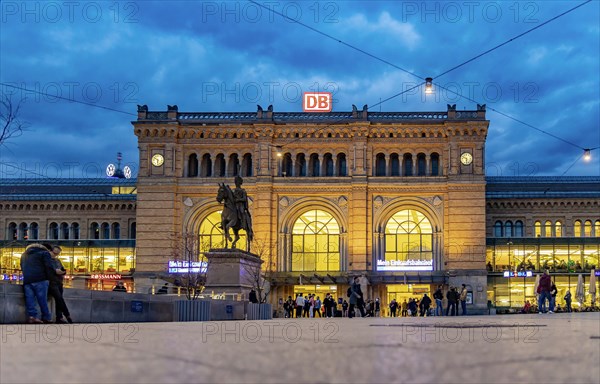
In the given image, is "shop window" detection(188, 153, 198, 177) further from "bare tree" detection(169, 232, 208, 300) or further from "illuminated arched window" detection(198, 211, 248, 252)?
"bare tree" detection(169, 232, 208, 300)

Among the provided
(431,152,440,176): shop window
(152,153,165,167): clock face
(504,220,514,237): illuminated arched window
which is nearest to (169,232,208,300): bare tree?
(152,153,165,167): clock face

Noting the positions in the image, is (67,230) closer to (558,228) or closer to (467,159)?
(467,159)

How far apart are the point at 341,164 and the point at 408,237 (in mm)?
7660

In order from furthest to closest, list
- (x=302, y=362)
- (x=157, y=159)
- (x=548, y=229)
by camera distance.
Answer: (x=548, y=229)
(x=157, y=159)
(x=302, y=362)

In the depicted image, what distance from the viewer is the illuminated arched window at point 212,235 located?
62.3 m

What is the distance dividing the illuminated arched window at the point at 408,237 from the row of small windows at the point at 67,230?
2326 cm

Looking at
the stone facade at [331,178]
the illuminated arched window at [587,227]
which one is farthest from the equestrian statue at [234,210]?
the illuminated arched window at [587,227]

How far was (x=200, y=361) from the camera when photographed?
→ 564 centimetres

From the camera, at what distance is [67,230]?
72.2 m

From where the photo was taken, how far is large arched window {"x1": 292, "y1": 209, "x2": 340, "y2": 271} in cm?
6319

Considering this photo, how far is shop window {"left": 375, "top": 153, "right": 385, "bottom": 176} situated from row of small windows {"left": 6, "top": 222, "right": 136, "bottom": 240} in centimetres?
2249

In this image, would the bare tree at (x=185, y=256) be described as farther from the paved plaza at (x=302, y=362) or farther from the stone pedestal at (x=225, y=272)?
the paved plaza at (x=302, y=362)

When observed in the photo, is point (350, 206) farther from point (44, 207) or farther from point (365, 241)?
point (44, 207)

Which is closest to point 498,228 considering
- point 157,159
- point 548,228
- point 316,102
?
point 548,228
